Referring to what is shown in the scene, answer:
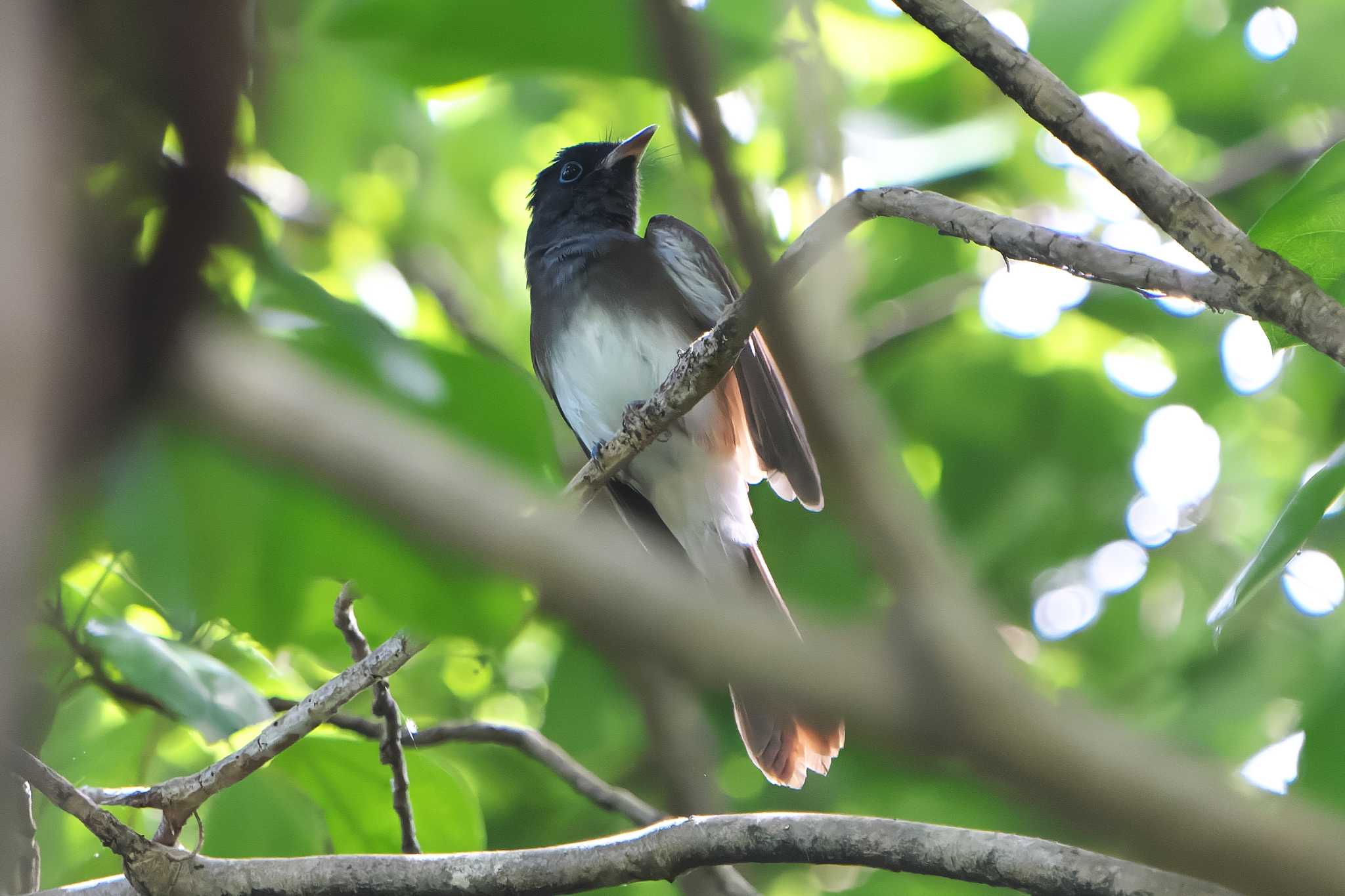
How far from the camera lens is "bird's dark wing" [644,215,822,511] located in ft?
12.5

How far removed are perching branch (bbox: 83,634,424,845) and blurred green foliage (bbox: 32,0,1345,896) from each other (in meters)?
0.08

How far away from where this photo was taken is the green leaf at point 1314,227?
1370mm

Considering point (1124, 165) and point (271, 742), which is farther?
point (271, 742)

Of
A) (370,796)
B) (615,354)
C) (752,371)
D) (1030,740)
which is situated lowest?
(1030,740)

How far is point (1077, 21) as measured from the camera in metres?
3.03

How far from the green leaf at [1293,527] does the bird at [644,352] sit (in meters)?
2.57

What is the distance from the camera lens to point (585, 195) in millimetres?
4941

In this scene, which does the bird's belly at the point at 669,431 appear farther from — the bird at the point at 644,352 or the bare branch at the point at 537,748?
the bare branch at the point at 537,748

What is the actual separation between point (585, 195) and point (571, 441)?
43.8 inches

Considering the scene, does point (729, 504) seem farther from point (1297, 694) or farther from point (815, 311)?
point (815, 311)

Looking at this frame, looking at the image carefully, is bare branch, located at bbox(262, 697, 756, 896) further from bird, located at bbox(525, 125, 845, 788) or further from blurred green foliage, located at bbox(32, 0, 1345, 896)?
bird, located at bbox(525, 125, 845, 788)

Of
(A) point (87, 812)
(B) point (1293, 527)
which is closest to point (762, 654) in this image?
(B) point (1293, 527)

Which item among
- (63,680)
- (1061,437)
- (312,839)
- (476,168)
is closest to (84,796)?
(63,680)

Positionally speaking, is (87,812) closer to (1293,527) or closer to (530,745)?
(530,745)
